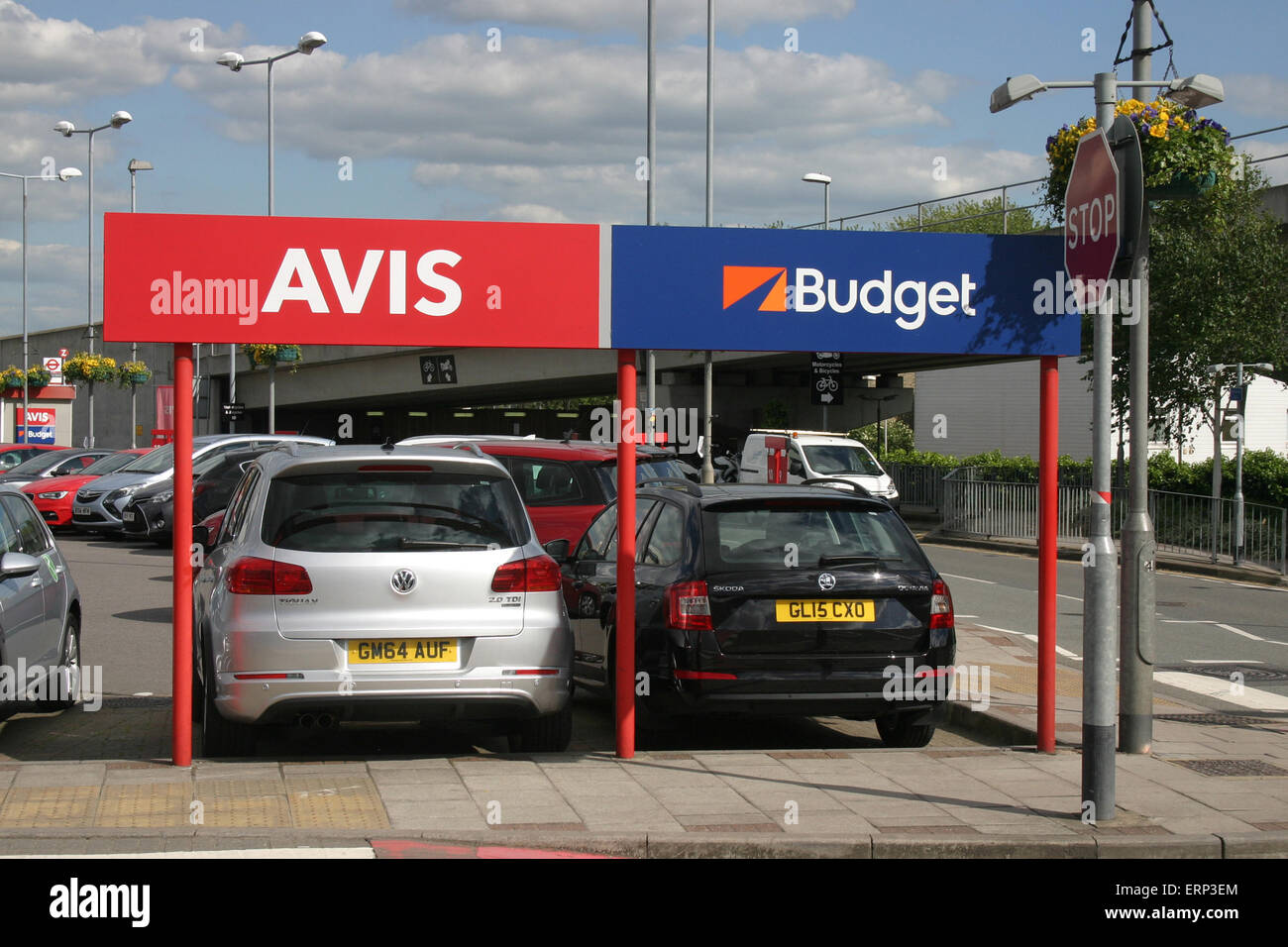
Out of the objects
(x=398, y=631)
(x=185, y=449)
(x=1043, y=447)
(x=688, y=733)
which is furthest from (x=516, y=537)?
(x=1043, y=447)

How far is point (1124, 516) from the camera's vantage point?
27250 mm

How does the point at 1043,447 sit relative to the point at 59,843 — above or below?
above

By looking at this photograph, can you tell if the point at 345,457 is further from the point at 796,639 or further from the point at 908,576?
the point at 908,576

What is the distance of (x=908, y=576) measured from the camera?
26.3ft

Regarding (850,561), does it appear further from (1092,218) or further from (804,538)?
(1092,218)

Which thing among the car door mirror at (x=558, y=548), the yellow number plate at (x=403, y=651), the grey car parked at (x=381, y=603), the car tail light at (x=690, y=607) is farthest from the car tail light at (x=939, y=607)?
the yellow number plate at (x=403, y=651)

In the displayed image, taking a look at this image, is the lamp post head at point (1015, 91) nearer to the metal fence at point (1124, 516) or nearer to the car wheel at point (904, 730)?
the car wheel at point (904, 730)

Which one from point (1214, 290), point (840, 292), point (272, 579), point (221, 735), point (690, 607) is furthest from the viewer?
point (1214, 290)

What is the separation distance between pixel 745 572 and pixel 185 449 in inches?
123

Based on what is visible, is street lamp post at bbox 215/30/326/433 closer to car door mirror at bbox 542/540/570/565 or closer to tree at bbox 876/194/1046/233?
tree at bbox 876/194/1046/233

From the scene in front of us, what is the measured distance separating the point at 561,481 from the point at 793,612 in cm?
635

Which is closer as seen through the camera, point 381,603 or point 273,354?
point 381,603

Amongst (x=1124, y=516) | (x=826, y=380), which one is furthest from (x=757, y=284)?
(x=826, y=380)

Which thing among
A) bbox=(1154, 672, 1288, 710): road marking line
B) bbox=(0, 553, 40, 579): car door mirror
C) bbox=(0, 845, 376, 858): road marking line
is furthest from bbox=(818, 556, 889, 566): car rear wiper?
bbox=(0, 553, 40, 579): car door mirror
